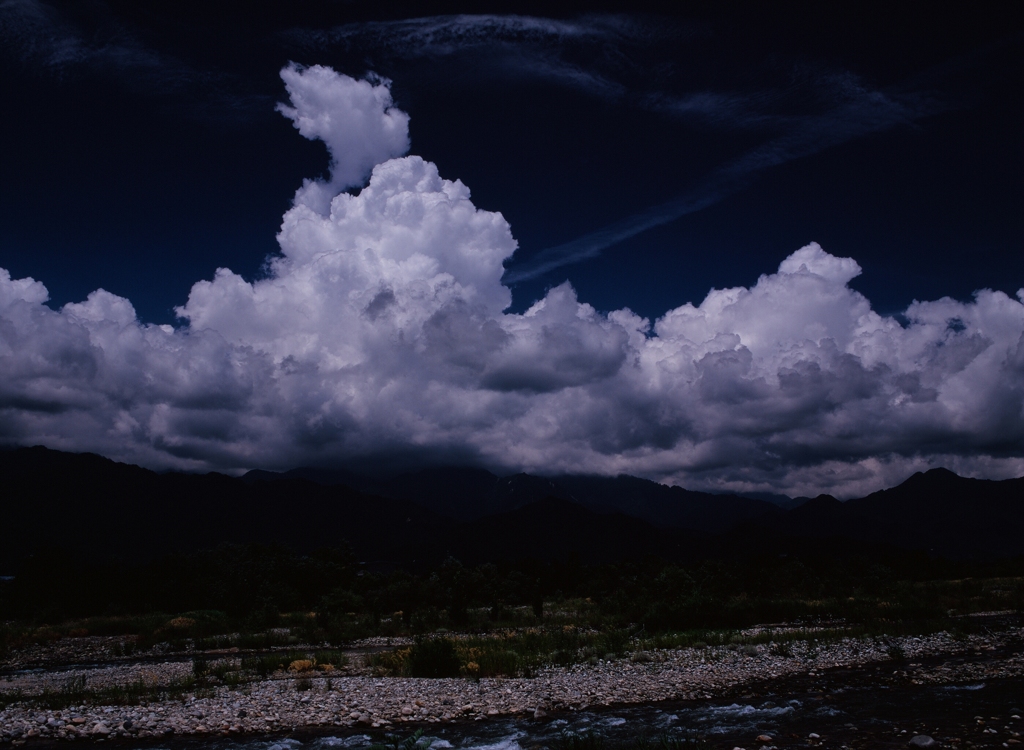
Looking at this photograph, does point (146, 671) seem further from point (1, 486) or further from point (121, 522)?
point (1, 486)

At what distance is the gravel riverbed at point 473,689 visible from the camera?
18391 millimetres

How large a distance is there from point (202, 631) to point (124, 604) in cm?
1766

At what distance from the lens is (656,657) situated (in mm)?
27906

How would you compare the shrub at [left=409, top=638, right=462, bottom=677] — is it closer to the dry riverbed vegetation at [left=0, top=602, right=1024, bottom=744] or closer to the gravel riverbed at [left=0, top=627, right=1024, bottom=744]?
the dry riverbed vegetation at [left=0, top=602, right=1024, bottom=744]

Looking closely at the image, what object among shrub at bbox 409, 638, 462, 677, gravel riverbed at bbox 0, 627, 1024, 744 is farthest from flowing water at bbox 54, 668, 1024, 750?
shrub at bbox 409, 638, 462, 677

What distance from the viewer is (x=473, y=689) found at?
2248 cm

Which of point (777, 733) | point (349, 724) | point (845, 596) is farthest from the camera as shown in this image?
point (845, 596)

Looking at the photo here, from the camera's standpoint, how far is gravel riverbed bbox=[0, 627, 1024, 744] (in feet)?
60.3

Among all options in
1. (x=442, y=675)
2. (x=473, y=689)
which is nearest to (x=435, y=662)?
(x=442, y=675)

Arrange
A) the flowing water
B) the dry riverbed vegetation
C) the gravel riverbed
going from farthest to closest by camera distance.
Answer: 1. the dry riverbed vegetation
2. the gravel riverbed
3. the flowing water

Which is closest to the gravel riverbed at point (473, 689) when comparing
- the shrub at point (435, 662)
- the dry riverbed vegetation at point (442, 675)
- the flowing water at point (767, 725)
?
the dry riverbed vegetation at point (442, 675)

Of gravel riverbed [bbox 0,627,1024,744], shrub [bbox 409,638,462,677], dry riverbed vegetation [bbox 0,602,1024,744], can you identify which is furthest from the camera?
shrub [bbox 409,638,462,677]

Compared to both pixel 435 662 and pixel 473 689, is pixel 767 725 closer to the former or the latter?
pixel 473 689

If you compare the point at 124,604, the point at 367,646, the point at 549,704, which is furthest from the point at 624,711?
the point at 124,604
